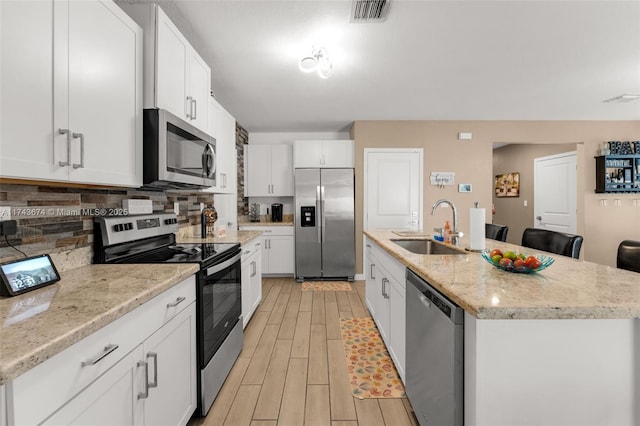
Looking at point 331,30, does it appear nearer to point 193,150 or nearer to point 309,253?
point 193,150

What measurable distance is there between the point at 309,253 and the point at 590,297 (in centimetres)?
382

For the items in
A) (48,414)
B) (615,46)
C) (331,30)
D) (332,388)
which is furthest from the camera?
(615,46)

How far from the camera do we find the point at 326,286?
173 inches

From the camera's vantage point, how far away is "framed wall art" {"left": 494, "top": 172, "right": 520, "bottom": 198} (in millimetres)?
6293

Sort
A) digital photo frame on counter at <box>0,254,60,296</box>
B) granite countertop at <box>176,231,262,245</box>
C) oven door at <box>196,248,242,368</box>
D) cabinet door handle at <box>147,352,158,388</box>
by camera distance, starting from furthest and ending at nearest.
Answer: granite countertop at <box>176,231,262,245</box> < oven door at <box>196,248,242,368</box> < cabinet door handle at <box>147,352,158,388</box> < digital photo frame on counter at <box>0,254,60,296</box>

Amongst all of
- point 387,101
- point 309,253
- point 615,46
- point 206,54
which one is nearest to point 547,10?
point 615,46

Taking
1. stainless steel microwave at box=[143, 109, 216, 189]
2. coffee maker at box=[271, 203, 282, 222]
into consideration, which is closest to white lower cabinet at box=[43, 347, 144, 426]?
stainless steel microwave at box=[143, 109, 216, 189]

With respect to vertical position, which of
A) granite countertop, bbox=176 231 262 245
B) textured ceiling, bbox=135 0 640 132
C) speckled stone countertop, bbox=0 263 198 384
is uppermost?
textured ceiling, bbox=135 0 640 132

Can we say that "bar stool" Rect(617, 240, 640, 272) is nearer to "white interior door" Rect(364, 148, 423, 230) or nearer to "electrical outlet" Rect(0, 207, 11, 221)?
"white interior door" Rect(364, 148, 423, 230)

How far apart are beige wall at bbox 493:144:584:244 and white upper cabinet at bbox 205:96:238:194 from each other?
218 inches

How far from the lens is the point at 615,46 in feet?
8.31

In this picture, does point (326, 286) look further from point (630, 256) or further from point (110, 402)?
point (110, 402)

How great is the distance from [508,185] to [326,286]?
477 centimetres

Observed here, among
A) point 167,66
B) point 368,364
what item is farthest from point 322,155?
point 368,364
